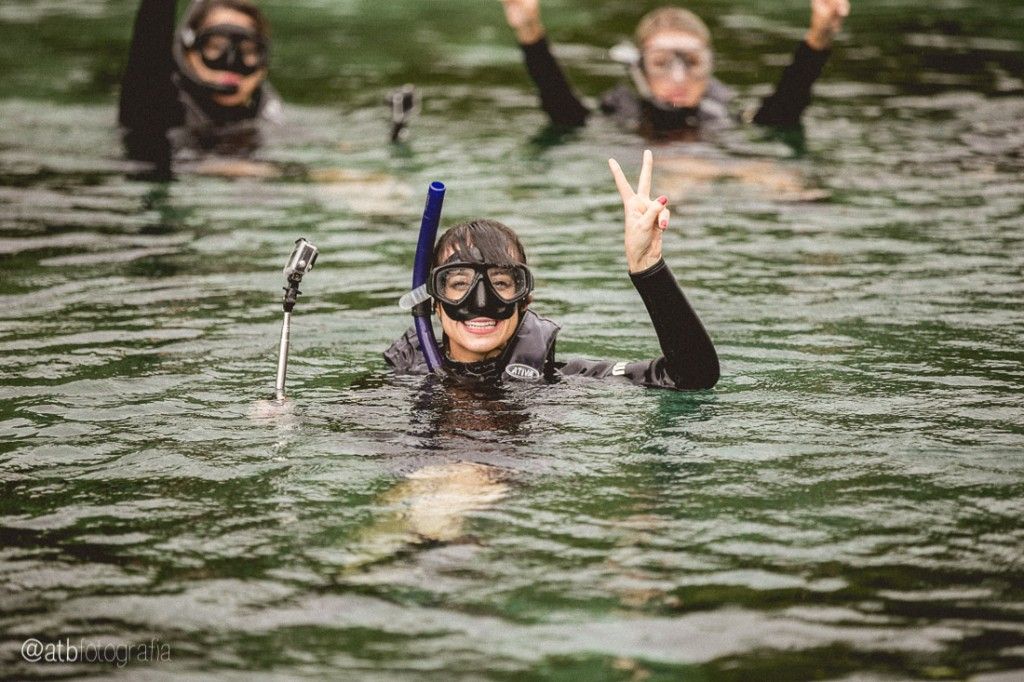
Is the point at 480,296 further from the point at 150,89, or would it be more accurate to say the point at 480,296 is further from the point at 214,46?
the point at 214,46

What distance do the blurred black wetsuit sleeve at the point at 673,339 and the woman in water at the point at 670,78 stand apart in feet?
17.9

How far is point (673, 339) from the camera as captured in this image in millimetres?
5469

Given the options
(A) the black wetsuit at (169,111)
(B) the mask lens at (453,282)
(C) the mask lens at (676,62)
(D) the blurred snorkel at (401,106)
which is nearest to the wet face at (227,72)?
(A) the black wetsuit at (169,111)

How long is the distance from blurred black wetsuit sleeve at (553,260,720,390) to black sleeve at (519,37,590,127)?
547 cm

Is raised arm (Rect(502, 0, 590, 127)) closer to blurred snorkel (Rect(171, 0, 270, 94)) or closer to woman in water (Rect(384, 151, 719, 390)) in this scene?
blurred snorkel (Rect(171, 0, 270, 94))

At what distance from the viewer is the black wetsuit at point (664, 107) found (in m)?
10.9

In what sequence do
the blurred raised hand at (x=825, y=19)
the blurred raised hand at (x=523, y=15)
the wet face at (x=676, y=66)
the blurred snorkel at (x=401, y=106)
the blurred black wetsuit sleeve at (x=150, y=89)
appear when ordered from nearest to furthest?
the blurred black wetsuit sleeve at (x=150, y=89), the blurred raised hand at (x=825, y=19), the blurred raised hand at (x=523, y=15), the blurred snorkel at (x=401, y=106), the wet face at (x=676, y=66)

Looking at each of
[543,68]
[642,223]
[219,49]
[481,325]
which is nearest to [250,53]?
[219,49]

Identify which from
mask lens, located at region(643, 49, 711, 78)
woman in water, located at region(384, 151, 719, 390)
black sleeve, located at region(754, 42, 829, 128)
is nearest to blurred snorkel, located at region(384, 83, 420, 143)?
mask lens, located at region(643, 49, 711, 78)

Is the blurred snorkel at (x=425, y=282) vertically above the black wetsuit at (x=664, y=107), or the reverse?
the black wetsuit at (x=664, y=107)

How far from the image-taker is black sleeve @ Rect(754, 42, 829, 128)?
10844mm

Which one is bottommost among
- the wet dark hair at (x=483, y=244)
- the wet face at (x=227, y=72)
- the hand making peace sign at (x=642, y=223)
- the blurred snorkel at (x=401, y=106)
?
the wet dark hair at (x=483, y=244)

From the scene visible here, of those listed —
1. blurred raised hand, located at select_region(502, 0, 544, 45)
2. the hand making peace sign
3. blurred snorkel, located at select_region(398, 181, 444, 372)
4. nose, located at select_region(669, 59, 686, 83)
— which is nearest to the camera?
the hand making peace sign

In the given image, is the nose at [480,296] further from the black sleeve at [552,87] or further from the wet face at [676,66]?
the wet face at [676,66]
